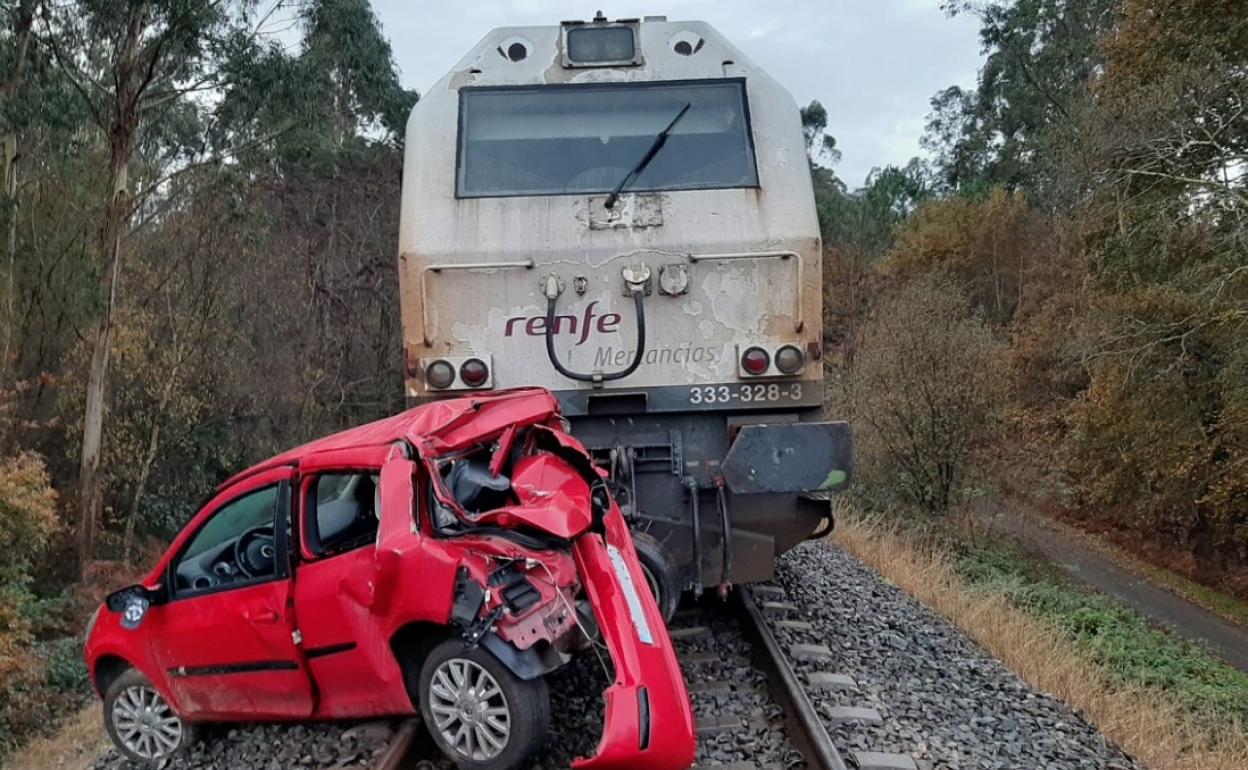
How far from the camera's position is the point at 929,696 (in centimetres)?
586

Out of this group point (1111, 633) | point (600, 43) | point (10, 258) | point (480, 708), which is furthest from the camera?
point (10, 258)

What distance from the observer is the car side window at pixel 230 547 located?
548 centimetres

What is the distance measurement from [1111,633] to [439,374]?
12119mm

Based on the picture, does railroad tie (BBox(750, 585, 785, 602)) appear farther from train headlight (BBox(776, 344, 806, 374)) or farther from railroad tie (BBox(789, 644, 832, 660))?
train headlight (BBox(776, 344, 806, 374))

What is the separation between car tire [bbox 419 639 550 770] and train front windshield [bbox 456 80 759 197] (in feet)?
9.63

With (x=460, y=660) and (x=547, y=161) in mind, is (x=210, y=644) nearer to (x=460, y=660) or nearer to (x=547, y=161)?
(x=460, y=660)

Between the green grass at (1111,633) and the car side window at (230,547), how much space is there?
7.91 m

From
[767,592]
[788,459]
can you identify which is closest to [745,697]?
[788,459]

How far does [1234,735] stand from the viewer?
7461 mm

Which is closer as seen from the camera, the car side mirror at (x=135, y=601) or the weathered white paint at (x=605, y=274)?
the car side mirror at (x=135, y=601)

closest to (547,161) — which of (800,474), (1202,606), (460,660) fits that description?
(800,474)

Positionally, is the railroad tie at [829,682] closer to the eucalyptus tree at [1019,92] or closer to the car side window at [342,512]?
the car side window at [342,512]

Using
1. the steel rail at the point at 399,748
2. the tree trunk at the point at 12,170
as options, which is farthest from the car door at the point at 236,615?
the tree trunk at the point at 12,170

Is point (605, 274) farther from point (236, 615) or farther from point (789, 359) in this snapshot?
point (236, 615)
